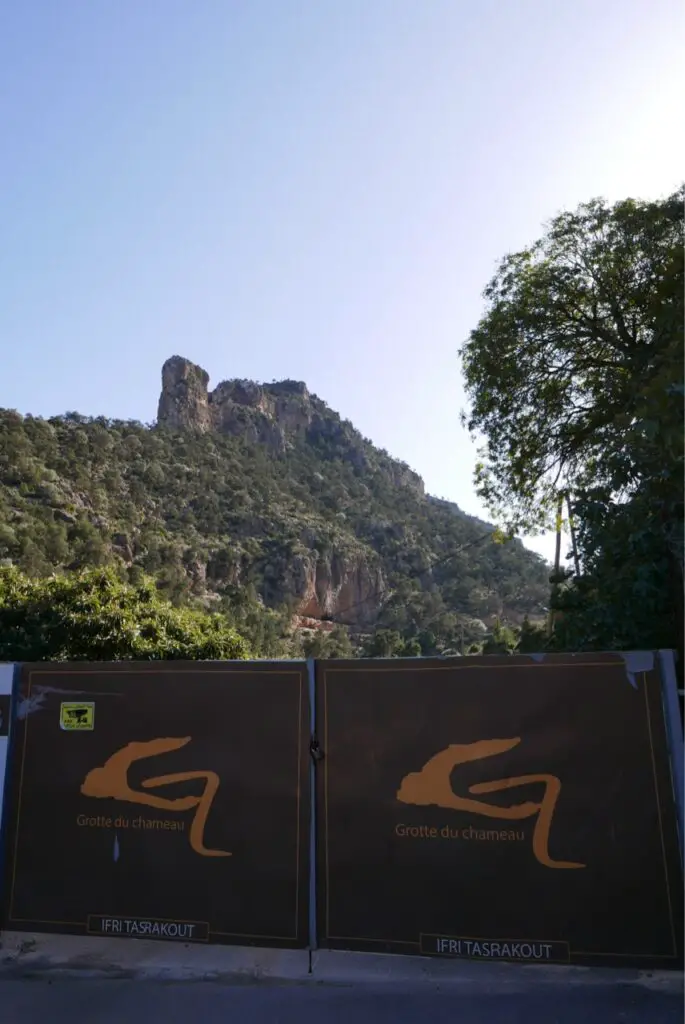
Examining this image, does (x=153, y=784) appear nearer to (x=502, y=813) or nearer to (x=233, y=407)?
(x=502, y=813)

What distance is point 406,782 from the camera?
15.9 ft

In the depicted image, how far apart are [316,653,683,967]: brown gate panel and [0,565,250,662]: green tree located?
34.2ft

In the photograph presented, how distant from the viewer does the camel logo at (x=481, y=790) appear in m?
4.58

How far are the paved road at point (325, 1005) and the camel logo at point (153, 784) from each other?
0.82 meters

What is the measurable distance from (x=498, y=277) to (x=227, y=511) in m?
64.3

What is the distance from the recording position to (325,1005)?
4.26m

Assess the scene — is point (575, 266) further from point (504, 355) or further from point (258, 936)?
point (258, 936)

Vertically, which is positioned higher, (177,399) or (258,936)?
(177,399)

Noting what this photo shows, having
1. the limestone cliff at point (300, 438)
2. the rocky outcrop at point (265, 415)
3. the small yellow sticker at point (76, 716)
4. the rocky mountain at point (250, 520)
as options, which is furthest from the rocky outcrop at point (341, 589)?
the small yellow sticker at point (76, 716)

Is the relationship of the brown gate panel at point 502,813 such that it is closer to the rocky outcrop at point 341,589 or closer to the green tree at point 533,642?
the green tree at point 533,642

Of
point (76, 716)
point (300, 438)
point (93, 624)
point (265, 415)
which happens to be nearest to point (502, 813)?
point (76, 716)

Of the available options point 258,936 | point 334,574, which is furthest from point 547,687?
point 334,574

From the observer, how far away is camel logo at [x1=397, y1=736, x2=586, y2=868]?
458 cm

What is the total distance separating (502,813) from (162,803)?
6.93 ft
